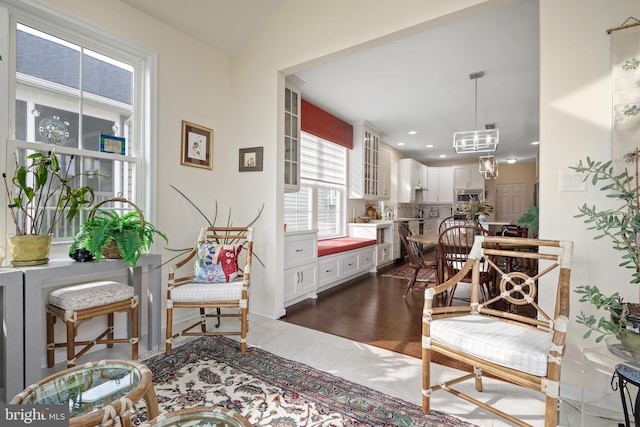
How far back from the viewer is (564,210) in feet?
5.96

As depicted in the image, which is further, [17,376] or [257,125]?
[257,125]

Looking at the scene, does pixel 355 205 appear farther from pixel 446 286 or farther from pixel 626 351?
pixel 626 351

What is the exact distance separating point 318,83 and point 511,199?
8.35 meters

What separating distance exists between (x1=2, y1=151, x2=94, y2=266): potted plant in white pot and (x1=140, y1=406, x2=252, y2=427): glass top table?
1.57m

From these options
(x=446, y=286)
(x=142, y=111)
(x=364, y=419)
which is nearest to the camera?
(x=364, y=419)

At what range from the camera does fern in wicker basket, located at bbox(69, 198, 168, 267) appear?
6.77 feet

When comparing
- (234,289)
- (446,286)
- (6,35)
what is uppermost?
(6,35)

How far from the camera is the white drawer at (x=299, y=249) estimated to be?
3.40 metres

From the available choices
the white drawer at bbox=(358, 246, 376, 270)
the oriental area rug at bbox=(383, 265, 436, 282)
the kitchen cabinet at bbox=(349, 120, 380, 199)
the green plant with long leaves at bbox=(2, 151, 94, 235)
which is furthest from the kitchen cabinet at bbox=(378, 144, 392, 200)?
the green plant with long leaves at bbox=(2, 151, 94, 235)

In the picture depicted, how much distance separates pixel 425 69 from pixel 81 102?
3.46 metres

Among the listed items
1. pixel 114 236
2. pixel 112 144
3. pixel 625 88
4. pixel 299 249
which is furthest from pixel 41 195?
pixel 625 88

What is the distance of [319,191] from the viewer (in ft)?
16.7

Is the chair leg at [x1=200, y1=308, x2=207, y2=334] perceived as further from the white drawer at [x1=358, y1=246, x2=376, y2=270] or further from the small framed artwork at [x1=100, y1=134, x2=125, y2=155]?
the white drawer at [x1=358, y1=246, x2=376, y2=270]

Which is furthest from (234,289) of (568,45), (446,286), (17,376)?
(568,45)
